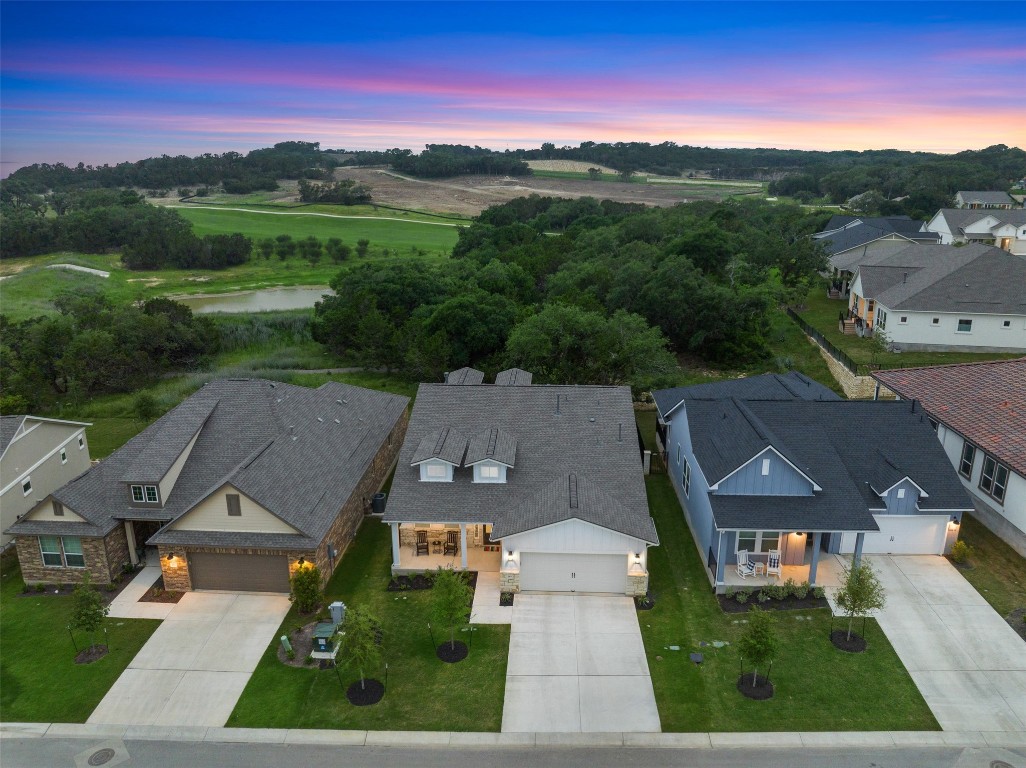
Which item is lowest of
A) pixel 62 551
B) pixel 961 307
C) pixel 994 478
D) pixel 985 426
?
pixel 62 551

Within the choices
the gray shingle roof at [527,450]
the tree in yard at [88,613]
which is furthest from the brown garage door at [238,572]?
the gray shingle roof at [527,450]

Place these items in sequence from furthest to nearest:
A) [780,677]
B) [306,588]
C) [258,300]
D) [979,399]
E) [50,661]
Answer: [258,300]
[979,399]
[306,588]
[50,661]
[780,677]

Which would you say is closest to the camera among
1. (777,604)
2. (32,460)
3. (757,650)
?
(757,650)

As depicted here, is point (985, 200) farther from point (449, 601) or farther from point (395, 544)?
point (449, 601)

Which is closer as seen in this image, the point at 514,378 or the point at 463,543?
the point at 463,543

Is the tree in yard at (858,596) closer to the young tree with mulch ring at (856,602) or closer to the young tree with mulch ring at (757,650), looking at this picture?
the young tree with mulch ring at (856,602)

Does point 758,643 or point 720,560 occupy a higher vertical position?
point 758,643

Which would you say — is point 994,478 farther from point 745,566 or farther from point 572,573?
point 572,573

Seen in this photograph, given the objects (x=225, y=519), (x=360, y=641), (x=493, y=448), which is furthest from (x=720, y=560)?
(x=225, y=519)

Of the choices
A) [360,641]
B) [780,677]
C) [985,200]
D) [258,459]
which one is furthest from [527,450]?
[985,200]
